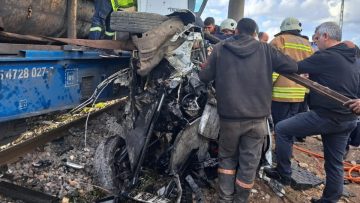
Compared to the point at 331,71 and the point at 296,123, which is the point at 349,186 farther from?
the point at 331,71

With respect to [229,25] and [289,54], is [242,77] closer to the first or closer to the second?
[289,54]

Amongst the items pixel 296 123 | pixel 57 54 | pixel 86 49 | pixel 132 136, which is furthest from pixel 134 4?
pixel 296 123

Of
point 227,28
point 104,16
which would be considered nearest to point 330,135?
point 227,28

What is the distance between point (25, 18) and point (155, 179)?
85.4 inches

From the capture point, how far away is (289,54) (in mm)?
4934

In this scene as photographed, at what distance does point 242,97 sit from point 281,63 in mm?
522

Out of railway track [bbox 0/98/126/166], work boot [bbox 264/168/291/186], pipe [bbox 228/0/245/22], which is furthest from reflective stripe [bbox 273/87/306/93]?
pipe [bbox 228/0/245/22]

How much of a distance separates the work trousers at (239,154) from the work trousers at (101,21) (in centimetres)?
243

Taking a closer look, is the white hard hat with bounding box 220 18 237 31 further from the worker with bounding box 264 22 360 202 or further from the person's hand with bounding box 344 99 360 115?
the person's hand with bounding box 344 99 360 115

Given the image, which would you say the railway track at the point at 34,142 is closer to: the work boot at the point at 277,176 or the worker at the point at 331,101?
the work boot at the point at 277,176

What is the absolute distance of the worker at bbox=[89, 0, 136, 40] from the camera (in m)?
5.04

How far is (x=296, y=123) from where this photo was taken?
3.94m

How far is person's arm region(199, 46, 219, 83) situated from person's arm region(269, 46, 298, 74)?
1.71 ft

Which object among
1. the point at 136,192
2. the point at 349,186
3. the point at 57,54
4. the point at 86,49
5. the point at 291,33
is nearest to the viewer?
the point at 136,192
